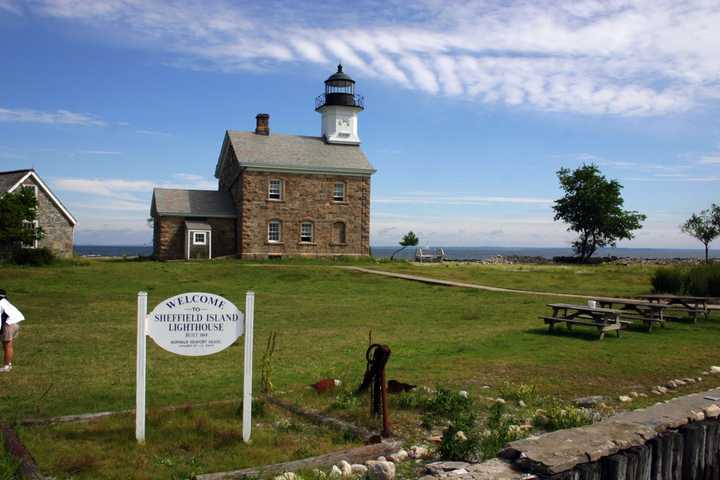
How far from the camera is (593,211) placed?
58156mm

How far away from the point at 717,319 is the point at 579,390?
38.9 feet

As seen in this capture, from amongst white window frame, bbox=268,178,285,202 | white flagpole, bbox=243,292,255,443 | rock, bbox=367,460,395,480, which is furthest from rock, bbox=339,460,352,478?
white window frame, bbox=268,178,285,202

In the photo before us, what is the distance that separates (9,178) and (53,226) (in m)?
3.71

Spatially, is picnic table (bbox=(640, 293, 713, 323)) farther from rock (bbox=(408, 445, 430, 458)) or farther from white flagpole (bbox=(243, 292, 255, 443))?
white flagpole (bbox=(243, 292, 255, 443))

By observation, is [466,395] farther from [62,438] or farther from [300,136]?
[300,136]

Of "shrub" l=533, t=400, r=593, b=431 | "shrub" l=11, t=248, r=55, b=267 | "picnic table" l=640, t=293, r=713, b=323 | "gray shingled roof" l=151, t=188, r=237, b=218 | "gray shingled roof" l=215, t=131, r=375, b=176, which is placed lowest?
"shrub" l=533, t=400, r=593, b=431

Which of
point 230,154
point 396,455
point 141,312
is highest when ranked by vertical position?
point 230,154

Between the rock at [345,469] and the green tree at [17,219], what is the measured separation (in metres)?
33.3

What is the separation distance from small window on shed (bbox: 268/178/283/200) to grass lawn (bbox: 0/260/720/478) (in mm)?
17307

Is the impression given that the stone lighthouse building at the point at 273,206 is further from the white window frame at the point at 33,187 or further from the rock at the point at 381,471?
the rock at the point at 381,471

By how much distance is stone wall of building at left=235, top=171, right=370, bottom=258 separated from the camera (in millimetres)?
41562

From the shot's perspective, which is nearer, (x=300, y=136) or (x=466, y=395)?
(x=466, y=395)

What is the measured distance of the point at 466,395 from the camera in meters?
8.75

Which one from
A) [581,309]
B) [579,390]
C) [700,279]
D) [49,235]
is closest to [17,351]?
[579,390]
